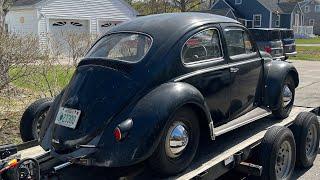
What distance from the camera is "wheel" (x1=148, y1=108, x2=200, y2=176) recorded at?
12.6ft

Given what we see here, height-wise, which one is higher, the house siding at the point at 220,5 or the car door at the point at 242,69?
the house siding at the point at 220,5

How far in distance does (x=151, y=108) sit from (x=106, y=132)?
1.52 feet

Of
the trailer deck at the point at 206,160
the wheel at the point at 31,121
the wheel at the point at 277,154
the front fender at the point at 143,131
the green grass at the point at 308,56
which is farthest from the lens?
the green grass at the point at 308,56

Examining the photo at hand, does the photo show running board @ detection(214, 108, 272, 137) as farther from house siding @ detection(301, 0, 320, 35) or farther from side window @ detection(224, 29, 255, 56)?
house siding @ detection(301, 0, 320, 35)

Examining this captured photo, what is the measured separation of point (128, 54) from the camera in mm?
4367

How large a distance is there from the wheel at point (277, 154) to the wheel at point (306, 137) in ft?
1.21

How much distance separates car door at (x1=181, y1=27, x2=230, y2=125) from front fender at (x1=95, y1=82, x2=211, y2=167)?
1.67 ft

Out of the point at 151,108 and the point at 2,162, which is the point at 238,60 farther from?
the point at 2,162

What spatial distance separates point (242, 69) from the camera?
518 centimetres

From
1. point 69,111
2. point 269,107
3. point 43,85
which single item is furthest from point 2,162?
point 43,85

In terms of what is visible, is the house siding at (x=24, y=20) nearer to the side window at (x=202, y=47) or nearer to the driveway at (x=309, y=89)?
the driveway at (x=309, y=89)

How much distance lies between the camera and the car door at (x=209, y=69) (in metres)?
4.39

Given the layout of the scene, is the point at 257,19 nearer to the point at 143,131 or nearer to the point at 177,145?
the point at 177,145

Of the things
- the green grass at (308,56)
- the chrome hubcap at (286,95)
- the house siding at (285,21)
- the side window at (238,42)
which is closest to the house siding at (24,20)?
the green grass at (308,56)
